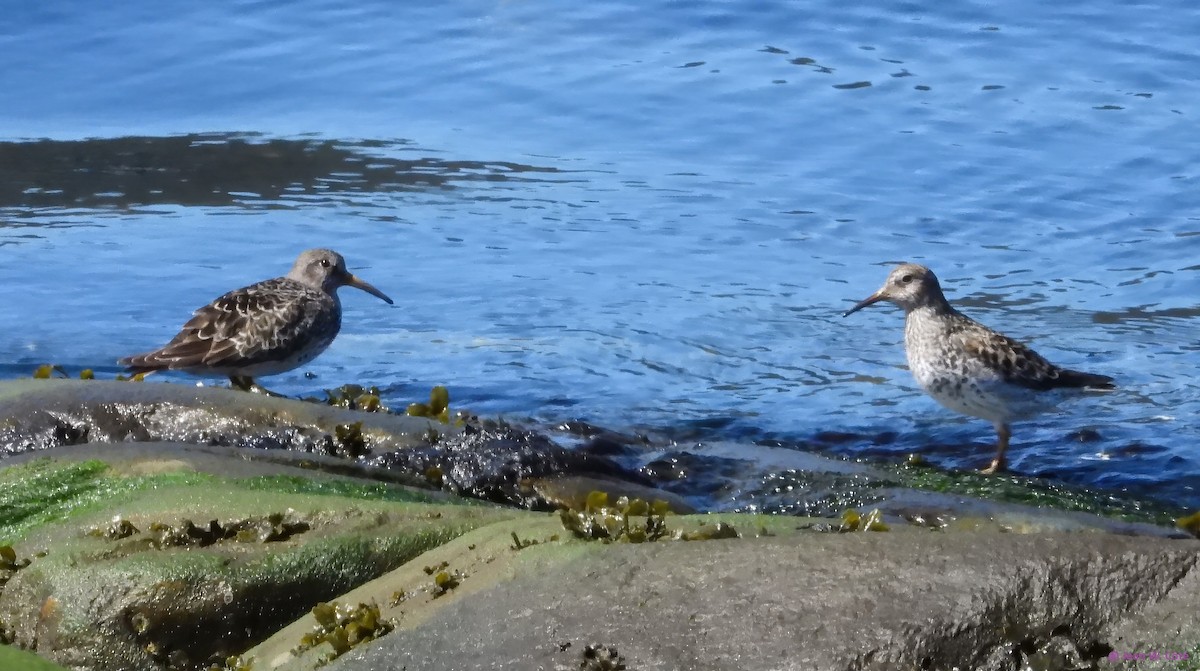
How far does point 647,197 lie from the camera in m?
10.9

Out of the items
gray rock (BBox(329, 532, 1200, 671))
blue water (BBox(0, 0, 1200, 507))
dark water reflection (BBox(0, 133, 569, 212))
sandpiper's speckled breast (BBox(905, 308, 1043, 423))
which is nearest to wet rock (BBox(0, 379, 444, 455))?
blue water (BBox(0, 0, 1200, 507))

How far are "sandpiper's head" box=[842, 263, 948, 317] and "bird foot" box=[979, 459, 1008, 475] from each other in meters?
1.06

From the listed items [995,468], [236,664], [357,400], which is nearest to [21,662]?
[236,664]

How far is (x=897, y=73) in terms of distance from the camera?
44.1 feet

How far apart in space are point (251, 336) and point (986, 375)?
345cm

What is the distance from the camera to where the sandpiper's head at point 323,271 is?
8.30 meters

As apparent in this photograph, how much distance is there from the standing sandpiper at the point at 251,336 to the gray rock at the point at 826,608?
4.23 m

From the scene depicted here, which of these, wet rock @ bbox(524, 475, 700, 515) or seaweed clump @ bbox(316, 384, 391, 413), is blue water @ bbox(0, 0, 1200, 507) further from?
wet rock @ bbox(524, 475, 700, 515)

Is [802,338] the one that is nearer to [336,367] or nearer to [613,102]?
[336,367]

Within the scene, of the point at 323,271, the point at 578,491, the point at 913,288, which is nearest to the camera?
the point at 578,491

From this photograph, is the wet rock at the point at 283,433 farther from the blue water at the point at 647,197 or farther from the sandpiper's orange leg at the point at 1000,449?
the sandpiper's orange leg at the point at 1000,449

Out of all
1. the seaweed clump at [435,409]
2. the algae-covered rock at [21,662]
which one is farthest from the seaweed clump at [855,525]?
the seaweed clump at [435,409]

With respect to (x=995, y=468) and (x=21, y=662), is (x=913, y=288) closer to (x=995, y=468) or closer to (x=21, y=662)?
(x=995, y=468)

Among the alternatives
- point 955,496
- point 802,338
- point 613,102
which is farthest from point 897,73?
point 955,496
